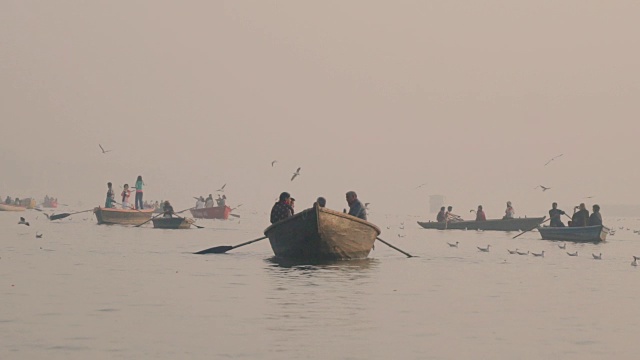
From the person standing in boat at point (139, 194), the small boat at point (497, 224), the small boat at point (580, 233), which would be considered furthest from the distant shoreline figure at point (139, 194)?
the small boat at point (580, 233)

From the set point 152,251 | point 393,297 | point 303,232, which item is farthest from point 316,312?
point 152,251

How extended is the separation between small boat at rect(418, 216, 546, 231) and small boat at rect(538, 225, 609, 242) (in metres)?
9.30

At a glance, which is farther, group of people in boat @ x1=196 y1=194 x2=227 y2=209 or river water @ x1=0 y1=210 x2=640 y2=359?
group of people in boat @ x1=196 y1=194 x2=227 y2=209

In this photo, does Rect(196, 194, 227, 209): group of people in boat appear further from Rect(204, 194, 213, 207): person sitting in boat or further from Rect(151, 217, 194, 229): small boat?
Rect(151, 217, 194, 229): small boat

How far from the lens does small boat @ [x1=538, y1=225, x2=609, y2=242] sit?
146ft

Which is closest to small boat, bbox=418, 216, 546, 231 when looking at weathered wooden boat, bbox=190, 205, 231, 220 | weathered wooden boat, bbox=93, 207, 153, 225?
weathered wooden boat, bbox=93, 207, 153, 225

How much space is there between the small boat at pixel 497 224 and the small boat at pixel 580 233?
9304 millimetres

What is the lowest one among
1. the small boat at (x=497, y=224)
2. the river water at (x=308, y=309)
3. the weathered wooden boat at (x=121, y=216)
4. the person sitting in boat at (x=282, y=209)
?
the river water at (x=308, y=309)

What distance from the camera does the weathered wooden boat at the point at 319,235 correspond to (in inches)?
1087

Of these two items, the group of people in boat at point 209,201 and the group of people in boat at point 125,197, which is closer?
the group of people in boat at point 125,197

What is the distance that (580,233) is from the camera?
4512 cm

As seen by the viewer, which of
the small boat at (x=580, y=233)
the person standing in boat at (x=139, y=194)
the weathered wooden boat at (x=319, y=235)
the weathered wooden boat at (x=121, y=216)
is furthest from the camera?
the person standing in boat at (x=139, y=194)

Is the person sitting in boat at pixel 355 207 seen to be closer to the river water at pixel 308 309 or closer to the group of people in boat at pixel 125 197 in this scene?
the river water at pixel 308 309

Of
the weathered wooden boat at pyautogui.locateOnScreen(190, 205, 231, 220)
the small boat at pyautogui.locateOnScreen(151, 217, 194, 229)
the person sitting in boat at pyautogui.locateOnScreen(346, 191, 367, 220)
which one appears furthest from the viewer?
the weathered wooden boat at pyautogui.locateOnScreen(190, 205, 231, 220)
